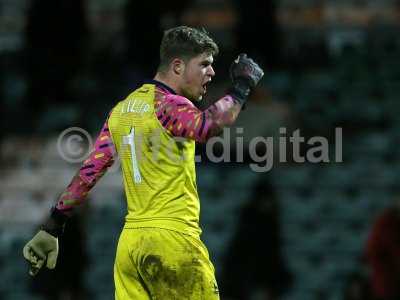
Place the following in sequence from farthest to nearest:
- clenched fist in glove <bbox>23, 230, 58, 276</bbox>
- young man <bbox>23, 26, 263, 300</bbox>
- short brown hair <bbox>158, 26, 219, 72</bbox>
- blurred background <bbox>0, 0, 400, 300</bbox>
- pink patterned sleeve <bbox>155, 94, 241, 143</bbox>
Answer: blurred background <bbox>0, 0, 400, 300</bbox> → clenched fist in glove <bbox>23, 230, 58, 276</bbox> → short brown hair <bbox>158, 26, 219, 72</bbox> → young man <bbox>23, 26, 263, 300</bbox> → pink patterned sleeve <bbox>155, 94, 241, 143</bbox>

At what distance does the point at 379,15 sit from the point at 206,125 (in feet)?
27.3

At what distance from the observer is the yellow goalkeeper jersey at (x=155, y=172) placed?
4652 mm

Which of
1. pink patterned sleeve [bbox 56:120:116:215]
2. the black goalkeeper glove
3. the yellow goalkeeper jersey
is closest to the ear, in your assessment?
the yellow goalkeeper jersey

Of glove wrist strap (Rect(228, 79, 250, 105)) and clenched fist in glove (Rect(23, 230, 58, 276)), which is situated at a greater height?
glove wrist strap (Rect(228, 79, 250, 105))

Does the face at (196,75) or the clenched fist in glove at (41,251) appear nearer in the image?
the face at (196,75)

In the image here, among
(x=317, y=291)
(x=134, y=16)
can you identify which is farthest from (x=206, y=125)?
(x=134, y=16)

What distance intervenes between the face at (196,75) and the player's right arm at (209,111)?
121 millimetres

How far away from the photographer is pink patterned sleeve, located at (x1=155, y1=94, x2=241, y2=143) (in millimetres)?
4441

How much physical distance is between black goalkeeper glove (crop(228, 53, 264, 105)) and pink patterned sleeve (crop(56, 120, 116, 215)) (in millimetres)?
669

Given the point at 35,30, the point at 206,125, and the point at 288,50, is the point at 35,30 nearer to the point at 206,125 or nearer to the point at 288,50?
the point at 288,50

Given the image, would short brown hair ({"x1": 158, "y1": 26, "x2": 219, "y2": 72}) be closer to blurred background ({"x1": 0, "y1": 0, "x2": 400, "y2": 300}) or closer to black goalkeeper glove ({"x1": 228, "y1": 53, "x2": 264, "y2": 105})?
black goalkeeper glove ({"x1": 228, "y1": 53, "x2": 264, "y2": 105})

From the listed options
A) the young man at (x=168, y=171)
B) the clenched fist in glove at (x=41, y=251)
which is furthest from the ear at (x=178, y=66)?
the clenched fist in glove at (x=41, y=251)

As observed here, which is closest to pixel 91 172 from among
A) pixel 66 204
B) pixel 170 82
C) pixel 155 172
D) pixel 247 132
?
pixel 66 204

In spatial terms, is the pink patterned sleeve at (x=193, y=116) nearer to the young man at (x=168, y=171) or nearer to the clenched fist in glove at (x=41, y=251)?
the young man at (x=168, y=171)
